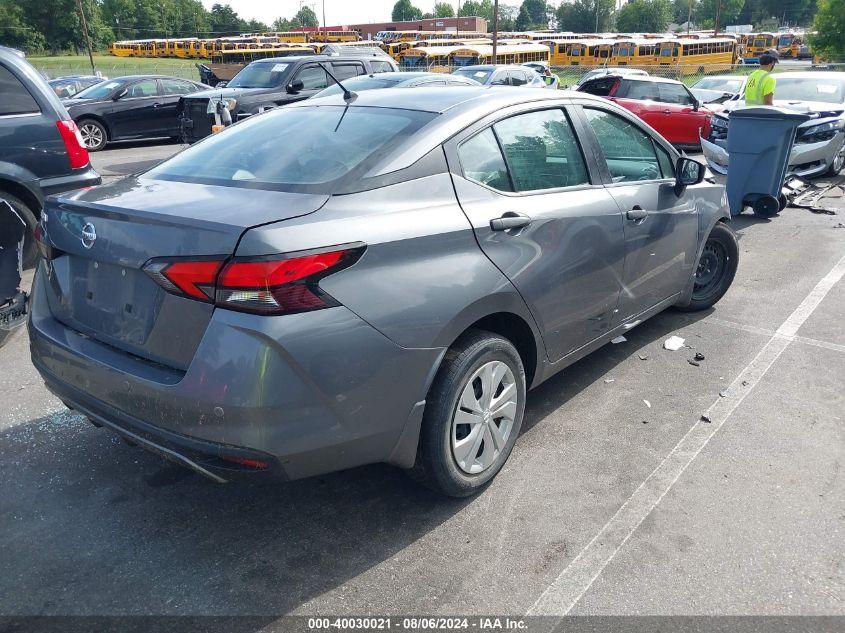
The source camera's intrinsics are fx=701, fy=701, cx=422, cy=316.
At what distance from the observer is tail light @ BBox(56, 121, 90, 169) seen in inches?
241

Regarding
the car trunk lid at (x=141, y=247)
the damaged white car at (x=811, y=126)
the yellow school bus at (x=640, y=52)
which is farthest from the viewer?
the yellow school bus at (x=640, y=52)

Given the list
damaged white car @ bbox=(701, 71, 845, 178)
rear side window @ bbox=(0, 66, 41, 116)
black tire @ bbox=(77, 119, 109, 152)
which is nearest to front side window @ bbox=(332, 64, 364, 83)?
black tire @ bbox=(77, 119, 109, 152)

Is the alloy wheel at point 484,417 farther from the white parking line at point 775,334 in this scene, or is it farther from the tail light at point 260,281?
the white parking line at point 775,334

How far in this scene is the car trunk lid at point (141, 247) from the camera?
2.43m

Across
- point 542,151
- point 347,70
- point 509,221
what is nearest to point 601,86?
point 347,70

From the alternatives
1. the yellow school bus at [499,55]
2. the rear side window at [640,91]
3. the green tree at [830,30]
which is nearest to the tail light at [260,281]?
the rear side window at [640,91]

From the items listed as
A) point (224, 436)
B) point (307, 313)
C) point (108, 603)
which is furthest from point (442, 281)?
point (108, 603)

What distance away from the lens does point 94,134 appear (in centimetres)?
1519

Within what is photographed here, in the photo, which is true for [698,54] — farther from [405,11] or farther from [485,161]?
[405,11]

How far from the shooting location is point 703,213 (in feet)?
15.7

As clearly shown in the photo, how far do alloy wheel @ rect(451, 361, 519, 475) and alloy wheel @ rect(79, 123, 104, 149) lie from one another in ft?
47.5

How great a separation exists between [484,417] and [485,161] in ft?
3.79

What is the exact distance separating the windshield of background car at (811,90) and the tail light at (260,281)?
40.6 feet

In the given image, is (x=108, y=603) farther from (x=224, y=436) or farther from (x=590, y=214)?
(x=590, y=214)
